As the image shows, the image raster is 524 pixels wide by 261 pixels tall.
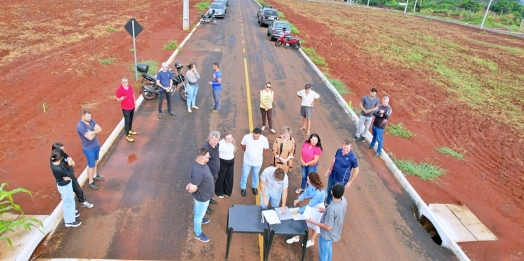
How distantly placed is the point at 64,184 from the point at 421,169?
8816 millimetres

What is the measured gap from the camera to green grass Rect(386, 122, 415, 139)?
11472mm

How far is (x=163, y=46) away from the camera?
1955 cm

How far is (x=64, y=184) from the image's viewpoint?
579cm

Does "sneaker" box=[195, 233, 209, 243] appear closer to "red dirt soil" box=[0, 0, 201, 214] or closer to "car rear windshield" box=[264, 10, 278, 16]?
→ "red dirt soil" box=[0, 0, 201, 214]

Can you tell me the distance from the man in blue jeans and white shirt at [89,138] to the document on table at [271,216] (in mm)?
3933

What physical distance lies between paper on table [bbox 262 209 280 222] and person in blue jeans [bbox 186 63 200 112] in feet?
21.2

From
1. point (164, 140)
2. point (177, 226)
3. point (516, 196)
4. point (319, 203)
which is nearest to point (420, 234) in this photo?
point (319, 203)

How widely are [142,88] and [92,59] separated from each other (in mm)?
5823

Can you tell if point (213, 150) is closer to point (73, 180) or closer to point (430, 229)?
point (73, 180)

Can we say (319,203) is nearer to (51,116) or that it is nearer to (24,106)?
(51,116)

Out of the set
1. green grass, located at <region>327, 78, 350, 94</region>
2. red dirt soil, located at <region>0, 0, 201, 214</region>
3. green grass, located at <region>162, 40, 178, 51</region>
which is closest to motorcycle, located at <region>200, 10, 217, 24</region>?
red dirt soil, located at <region>0, 0, 201, 214</region>

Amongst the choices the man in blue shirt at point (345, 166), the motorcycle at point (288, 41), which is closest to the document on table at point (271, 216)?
the man in blue shirt at point (345, 166)

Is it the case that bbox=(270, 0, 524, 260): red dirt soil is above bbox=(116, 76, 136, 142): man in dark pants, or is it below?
below

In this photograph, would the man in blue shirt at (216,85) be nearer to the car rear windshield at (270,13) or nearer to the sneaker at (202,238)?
the sneaker at (202,238)
